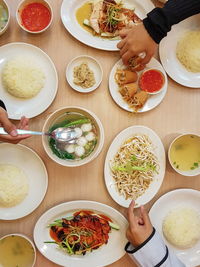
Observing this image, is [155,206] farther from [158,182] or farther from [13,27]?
[13,27]

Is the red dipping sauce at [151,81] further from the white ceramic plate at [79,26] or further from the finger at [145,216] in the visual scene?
the finger at [145,216]

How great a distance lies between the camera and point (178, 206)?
2023mm

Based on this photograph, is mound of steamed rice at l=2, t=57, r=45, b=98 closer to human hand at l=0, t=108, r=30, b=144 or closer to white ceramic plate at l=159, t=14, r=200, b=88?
human hand at l=0, t=108, r=30, b=144

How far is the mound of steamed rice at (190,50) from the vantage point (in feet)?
6.57

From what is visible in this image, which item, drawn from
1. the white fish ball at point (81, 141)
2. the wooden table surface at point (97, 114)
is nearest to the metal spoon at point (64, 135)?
the white fish ball at point (81, 141)

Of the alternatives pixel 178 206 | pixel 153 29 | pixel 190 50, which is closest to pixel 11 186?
pixel 178 206

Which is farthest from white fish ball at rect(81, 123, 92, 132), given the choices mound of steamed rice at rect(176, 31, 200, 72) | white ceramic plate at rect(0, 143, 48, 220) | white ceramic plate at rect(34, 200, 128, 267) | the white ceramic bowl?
mound of steamed rice at rect(176, 31, 200, 72)

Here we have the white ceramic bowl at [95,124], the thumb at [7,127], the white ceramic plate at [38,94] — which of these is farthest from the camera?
the white ceramic plate at [38,94]

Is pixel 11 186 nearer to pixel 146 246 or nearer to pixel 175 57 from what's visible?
pixel 146 246

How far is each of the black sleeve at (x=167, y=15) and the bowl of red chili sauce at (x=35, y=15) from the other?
57 cm

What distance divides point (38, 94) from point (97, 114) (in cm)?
36

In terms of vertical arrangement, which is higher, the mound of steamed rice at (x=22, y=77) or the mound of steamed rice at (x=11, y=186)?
the mound of steamed rice at (x=22, y=77)

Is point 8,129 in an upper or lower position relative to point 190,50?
upper

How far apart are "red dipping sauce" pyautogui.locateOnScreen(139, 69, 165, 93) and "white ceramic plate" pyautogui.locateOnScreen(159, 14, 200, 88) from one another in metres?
0.07
